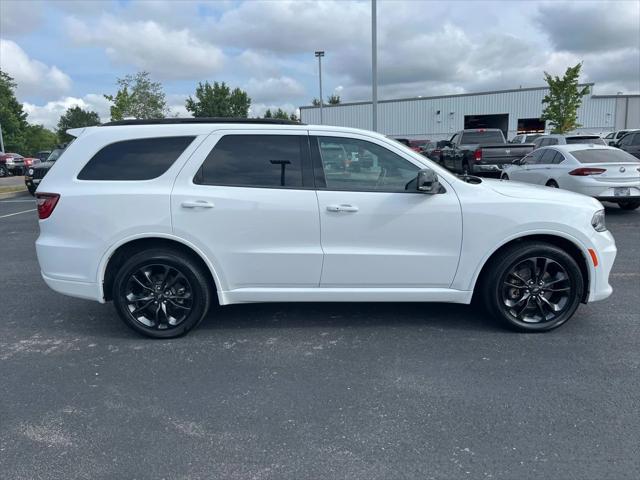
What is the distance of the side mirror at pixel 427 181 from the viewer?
4.06m

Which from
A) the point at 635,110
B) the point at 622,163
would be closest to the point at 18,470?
the point at 622,163

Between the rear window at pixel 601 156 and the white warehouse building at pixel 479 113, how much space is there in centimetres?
3229

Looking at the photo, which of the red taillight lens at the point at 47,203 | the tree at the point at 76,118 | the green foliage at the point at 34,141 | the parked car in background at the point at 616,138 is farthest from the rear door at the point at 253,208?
the tree at the point at 76,118

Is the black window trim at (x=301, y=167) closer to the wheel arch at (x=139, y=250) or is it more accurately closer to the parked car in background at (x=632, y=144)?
the wheel arch at (x=139, y=250)

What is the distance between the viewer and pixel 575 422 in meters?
3.05

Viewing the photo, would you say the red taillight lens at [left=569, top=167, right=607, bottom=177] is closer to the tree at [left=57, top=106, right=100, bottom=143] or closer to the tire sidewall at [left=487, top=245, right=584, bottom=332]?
the tire sidewall at [left=487, top=245, right=584, bottom=332]

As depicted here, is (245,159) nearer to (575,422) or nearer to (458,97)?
(575,422)

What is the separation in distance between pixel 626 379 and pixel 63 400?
12.7ft

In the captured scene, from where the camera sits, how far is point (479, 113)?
46.7 metres

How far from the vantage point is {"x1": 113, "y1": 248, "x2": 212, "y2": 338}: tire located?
13.9 ft

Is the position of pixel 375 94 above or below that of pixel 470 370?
above

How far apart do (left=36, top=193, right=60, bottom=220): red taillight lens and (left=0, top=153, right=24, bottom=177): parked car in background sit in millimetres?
34846

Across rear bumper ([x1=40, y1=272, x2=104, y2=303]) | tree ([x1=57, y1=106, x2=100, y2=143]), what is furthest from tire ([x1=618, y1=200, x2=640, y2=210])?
tree ([x1=57, y1=106, x2=100, y2=143])

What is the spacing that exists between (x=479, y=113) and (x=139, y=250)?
154ft
